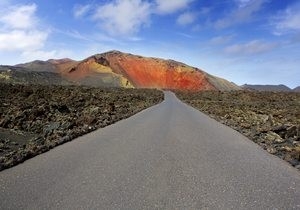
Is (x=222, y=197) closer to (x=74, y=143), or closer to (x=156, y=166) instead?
(x=156, y=166)

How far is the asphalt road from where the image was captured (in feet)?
23.9

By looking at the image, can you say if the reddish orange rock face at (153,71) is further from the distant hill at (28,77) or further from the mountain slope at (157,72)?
the distant hill at (28,77)

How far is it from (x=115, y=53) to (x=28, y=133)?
148 m

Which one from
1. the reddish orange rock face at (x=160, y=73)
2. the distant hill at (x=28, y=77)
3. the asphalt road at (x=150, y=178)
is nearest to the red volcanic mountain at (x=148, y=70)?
the reddish orange rock face at (x=160, y=73)

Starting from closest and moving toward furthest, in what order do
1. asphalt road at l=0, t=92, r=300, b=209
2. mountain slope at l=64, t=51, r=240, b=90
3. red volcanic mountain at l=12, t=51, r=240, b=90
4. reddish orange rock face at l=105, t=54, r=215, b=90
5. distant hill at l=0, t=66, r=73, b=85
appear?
asphalt road at l=0, t=92, r=300, b=209 < distant hill at l=0, t=66, r=73, b=85 < red volcanic mountain at l=12, t=51, r=240, b=90 < mountain slope at l=64, t=51, r=240, b=90 < reddish orange rock face at l=105, t=54, r=215, b=90

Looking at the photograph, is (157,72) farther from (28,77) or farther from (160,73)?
(28,77)

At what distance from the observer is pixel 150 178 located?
9031 millimetres

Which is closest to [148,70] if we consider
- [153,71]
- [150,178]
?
[153,71]

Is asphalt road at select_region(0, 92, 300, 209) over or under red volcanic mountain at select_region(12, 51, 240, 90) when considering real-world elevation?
over

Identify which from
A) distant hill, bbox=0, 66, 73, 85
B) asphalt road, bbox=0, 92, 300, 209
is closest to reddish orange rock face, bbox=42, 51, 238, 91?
distant hill, bbox=0, 66, 73, 85

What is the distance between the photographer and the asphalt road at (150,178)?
7.30 metres

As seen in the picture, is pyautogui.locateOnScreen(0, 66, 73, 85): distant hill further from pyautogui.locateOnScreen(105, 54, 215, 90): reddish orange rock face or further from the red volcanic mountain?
pyautogui.locateOnScreen(105, 54, 215, 90): reddish orange rock face

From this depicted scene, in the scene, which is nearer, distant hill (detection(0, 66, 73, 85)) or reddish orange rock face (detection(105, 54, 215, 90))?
distant hill (detection(0, 66, 73, 85))

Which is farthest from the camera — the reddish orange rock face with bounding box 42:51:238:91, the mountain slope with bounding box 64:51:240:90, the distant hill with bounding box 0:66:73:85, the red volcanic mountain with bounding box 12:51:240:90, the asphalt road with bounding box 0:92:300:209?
the mountain slope with bounding box 64:51:240:90
